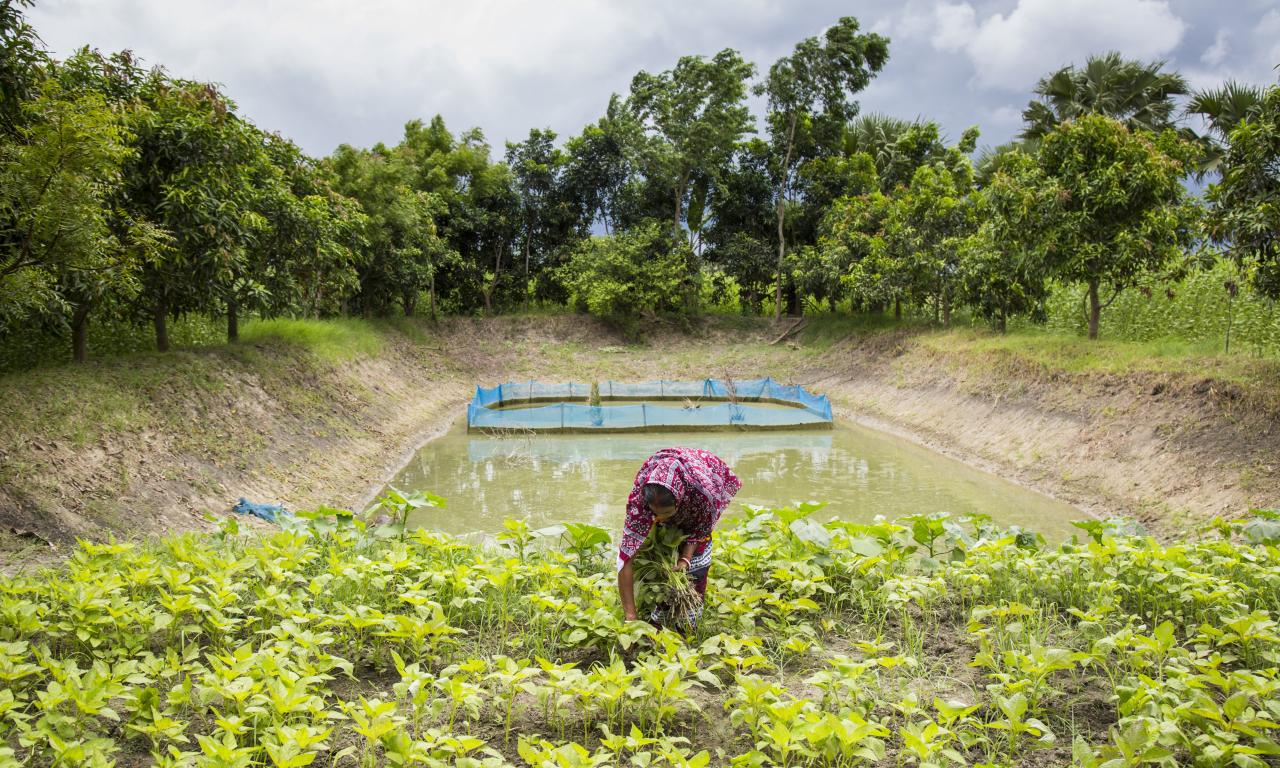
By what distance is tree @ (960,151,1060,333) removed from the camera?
13570mm

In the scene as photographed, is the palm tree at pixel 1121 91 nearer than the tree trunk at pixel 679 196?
Yes

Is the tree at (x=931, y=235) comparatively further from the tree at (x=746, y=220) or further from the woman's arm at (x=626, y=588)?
the woman's arm at (x=626, y=588)

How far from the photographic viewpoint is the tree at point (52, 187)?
5.51 m

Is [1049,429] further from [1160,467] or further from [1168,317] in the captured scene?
[1168,317]

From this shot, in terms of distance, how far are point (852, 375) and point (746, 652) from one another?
1751cm

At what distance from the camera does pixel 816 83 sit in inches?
1021

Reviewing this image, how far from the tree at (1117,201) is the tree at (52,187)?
544 inches

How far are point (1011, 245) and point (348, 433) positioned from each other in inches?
512

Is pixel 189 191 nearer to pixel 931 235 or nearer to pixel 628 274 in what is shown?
pixel 931 235

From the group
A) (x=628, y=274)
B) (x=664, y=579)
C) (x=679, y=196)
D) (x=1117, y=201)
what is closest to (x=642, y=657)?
(x=664, y=579)

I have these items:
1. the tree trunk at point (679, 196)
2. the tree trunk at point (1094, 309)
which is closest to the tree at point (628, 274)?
the tree trunk at point (679, 196)

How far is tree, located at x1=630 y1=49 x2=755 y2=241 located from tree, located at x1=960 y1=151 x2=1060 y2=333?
427 inches

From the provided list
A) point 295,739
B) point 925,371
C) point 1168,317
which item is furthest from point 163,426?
point 1168,317

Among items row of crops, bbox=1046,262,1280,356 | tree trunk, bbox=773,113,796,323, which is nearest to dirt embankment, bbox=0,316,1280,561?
row of crops, bbox=1046,262,1280,356
